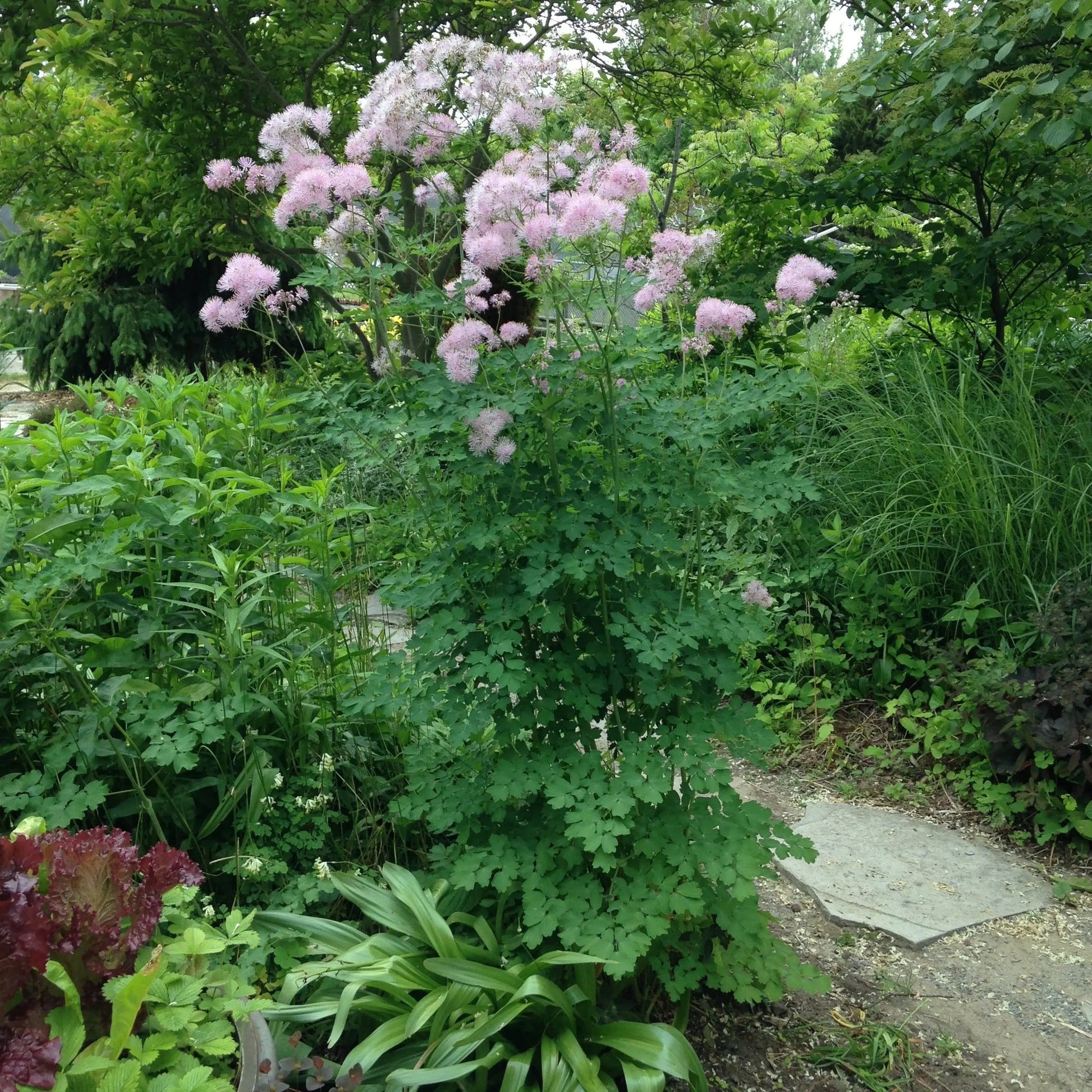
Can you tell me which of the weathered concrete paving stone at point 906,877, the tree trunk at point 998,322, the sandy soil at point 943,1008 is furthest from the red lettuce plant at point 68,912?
the tree trunk at point 998,322

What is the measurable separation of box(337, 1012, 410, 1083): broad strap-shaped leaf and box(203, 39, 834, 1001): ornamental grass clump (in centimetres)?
28

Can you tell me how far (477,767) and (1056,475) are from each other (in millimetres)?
2740

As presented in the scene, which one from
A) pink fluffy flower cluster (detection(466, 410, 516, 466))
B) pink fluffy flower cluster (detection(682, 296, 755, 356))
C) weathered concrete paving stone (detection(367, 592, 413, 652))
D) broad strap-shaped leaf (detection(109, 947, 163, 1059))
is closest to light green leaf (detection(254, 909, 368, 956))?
broad strap-shaped leaf (detection(109, 947, 163, 1059))

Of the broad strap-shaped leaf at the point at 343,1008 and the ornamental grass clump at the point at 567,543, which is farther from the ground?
the ornamental grass clump at the point at 567,543

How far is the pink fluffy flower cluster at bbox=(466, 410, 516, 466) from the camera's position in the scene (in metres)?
1.77

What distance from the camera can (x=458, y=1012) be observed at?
1.81m

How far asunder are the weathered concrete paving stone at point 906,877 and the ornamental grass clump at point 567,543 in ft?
2.14

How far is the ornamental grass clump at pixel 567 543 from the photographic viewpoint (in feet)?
5.90

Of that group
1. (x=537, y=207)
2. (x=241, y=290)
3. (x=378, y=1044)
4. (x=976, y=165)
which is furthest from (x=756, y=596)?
(x=976, y=165)

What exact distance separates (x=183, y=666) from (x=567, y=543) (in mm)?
1026

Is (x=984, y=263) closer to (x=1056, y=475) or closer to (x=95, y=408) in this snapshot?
(x=1056, y=475)

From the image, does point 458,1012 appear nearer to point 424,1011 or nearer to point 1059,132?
point 424,1011

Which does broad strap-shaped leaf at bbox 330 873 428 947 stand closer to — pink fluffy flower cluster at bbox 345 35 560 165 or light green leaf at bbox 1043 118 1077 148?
pink fluffy flower cluster at bbox 345 35 560 165

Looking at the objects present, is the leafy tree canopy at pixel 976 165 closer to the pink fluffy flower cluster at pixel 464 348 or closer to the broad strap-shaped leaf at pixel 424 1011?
the pink fluffy flower cluster at pixel 464 348
